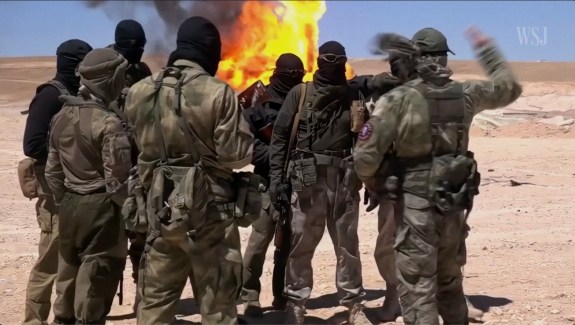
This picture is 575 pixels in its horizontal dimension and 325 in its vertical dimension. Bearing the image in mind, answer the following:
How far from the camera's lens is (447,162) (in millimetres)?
4613

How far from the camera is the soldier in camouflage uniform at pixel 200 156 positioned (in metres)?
4.26

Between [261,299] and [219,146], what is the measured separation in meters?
3.11

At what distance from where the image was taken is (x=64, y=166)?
4.96 metres

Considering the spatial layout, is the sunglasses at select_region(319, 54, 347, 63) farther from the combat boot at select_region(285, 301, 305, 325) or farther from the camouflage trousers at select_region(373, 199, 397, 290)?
the combat boot at select_region(285, 301, 305, 325)

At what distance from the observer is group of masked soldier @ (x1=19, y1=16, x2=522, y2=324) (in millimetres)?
4379

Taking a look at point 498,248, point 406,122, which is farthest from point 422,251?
point 498,248

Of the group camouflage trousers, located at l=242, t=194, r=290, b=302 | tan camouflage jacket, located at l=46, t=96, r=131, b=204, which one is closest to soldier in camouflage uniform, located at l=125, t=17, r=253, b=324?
tan camouflage jacket, located at l=46, t=96, r=131, b=204

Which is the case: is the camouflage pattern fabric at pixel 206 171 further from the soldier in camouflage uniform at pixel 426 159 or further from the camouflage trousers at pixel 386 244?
the camouflage trousers at pixel 386 244

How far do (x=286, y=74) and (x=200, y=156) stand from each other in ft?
7.36

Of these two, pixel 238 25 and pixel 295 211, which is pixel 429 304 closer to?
pixel 295 211

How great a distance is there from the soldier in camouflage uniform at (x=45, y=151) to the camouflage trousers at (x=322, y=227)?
1.80 metres

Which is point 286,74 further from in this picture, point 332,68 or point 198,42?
point 198,42

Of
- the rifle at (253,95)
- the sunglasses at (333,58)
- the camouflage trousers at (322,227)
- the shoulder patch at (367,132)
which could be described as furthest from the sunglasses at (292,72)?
the shoulder patch at (367,132)

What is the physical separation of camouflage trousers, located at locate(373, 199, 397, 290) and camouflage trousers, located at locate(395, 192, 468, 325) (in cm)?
144
